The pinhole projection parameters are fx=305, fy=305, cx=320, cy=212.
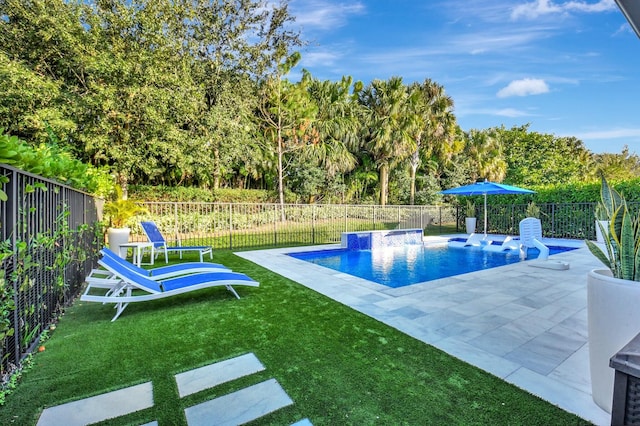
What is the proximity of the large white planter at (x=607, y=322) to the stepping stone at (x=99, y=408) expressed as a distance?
3.01 m

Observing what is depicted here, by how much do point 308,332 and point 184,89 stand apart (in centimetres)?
1169

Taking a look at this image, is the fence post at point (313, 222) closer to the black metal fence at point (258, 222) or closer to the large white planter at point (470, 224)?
the black metal fence at point (258, 222)

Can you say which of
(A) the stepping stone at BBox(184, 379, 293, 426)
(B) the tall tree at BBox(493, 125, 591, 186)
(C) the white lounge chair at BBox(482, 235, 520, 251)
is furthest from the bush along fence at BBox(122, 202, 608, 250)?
(B) the tall tree at BBox(493, 125, 591, 186)

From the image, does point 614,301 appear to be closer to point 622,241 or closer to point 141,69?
point 622,241

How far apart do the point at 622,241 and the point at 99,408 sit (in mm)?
3705

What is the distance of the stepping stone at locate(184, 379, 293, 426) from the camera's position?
196cm

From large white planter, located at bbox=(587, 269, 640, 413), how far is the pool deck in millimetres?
184

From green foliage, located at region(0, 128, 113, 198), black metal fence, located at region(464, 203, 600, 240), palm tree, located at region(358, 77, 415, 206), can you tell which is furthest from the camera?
palm tree, located at region(358, 77, 415, 206)

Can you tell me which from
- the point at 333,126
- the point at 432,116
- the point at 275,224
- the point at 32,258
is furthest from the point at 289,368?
the point at 432,116

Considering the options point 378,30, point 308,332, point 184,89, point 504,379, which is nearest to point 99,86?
point 184,89

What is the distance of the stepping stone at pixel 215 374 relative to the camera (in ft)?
7.62

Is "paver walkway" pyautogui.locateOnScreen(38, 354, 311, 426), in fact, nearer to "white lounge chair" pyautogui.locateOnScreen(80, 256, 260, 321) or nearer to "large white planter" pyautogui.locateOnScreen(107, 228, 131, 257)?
"white lounge chair" pyautogui.locateOnScreen(80, 256, 260, 321)

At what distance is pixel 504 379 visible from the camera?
2377 mm

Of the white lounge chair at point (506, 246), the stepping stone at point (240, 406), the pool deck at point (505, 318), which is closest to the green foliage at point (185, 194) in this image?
the pool deck at point (505, 318)
